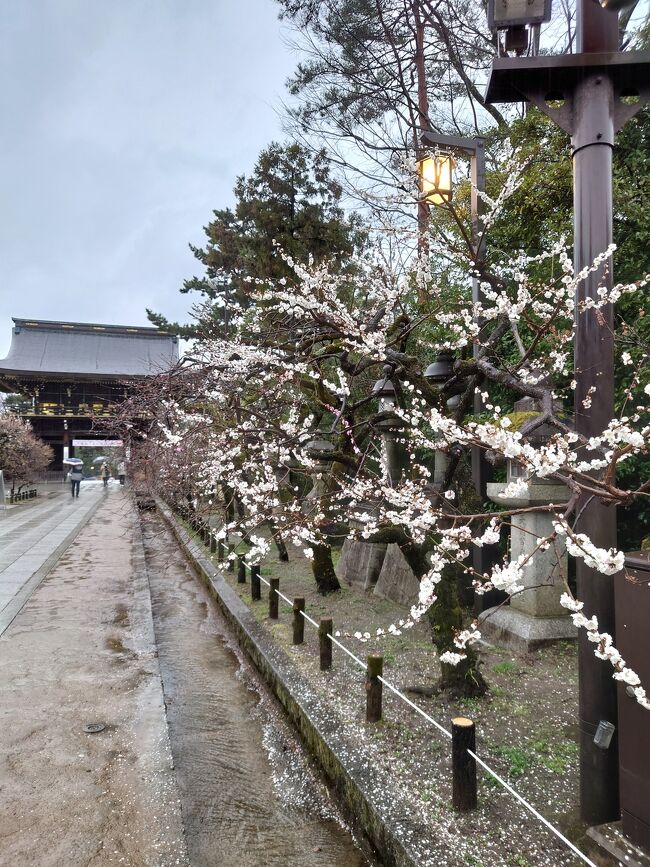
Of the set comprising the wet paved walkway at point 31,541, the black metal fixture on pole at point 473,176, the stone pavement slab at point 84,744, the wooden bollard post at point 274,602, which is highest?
the black metal fixture on pole at point 473,176

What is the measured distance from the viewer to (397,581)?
7008 mm

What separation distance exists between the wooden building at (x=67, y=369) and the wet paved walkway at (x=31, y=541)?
44.3 feet

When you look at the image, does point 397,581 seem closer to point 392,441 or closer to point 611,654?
point 392,441

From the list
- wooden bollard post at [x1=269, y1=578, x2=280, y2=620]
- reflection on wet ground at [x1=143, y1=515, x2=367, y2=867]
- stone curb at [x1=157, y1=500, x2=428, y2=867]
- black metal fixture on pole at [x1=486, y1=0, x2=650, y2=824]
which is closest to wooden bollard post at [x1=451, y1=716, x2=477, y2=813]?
stone curb at [x1=157, y1=500, x2=428, y2=867]

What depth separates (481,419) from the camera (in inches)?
248

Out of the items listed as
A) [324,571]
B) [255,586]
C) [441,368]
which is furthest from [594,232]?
[255,586]

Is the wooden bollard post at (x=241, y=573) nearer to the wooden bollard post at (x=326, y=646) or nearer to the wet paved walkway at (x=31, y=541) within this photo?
the wet paved walkway at (x=31, y=541)

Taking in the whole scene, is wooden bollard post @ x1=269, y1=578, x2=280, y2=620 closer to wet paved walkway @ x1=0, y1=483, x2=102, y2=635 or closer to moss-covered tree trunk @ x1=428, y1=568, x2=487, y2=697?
moss-covered tree trunk @ x1=428, y1=568, x2=487, y2=697

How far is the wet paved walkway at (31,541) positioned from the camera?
8.80 m

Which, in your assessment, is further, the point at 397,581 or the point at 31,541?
the point at 31,541

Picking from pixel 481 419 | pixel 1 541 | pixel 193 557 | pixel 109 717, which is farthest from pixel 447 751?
pixel 1 541

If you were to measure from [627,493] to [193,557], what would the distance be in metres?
10.5

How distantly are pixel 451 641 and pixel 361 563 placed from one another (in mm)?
3858

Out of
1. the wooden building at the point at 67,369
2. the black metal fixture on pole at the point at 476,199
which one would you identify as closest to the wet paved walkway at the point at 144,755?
the black metal fixture on pole at the point at 476,199
